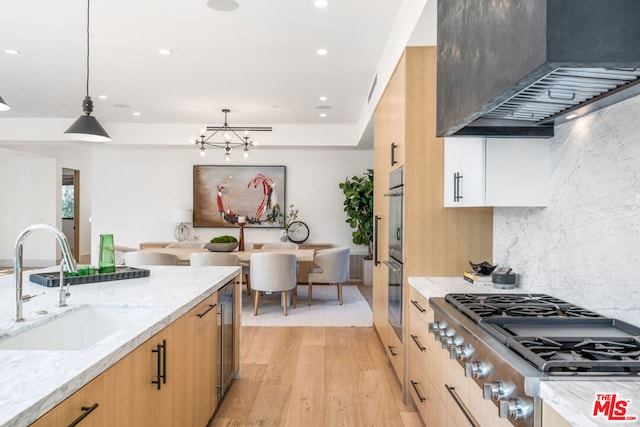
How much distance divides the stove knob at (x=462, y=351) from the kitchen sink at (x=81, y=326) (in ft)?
4.07

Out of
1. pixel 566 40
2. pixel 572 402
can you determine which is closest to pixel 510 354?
pixel 572 402

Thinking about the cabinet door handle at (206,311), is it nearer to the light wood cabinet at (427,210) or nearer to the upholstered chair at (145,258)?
the light wood cabinet at (427,210)

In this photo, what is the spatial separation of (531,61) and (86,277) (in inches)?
89.7

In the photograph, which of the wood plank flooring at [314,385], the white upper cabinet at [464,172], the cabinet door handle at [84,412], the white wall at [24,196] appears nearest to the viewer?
the cabinet door handle at [84,412]

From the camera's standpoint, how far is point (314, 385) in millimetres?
3217

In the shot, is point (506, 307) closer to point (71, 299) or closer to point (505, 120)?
point (505, 120)

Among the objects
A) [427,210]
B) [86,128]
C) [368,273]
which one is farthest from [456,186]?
[368,273]

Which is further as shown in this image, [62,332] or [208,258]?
[208,258]

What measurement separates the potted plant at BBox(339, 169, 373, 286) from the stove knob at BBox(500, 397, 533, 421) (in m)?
6.03

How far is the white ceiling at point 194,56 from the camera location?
329 cm

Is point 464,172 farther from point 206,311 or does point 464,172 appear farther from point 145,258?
point 145,258

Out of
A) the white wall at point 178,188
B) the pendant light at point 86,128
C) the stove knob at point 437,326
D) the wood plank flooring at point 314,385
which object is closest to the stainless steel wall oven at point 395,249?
the wood plank flooring at point 314,385

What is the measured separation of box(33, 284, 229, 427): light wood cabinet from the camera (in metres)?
1.16

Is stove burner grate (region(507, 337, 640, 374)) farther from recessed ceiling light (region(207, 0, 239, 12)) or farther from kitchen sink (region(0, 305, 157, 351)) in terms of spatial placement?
recessed ceiling light (region(207, 0, 239, 12))
